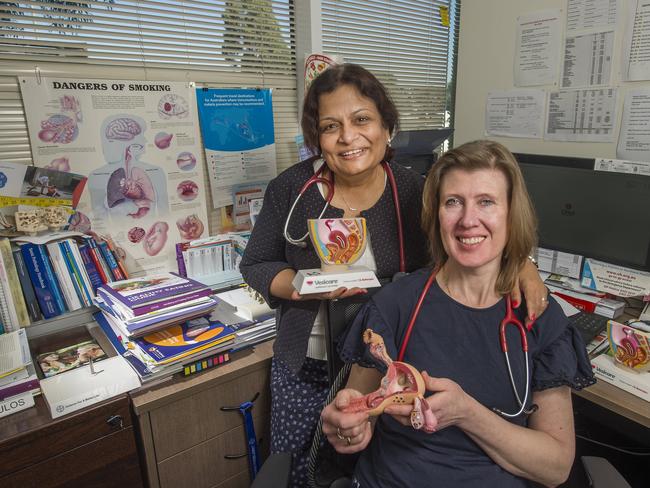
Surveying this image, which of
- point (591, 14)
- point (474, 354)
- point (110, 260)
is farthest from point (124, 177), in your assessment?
point (591, 14)

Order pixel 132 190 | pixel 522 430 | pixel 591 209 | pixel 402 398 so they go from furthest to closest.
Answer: pixel 132 190 < pixel 591 209 < pixel 522 430 < pixel 402 398

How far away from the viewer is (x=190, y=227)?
1.93m

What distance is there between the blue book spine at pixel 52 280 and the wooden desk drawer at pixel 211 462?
0.67 meters

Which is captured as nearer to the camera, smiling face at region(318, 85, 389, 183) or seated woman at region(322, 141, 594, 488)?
seated woman at region(322, 141, 594, 488)

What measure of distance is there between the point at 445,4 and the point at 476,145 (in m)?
2.32

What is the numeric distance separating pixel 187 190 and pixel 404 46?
169 cm

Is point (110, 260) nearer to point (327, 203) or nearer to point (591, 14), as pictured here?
point (327, 203)

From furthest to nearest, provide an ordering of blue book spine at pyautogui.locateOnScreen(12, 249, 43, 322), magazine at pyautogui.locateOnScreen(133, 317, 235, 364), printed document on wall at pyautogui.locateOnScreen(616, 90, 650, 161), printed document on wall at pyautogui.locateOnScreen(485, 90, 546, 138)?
printed document on wall at pyautogui.locateOnScreen(485, 90, 546, 138) < printed document on wall at pyautogui.locateOnScreen(616, 90, 650, 161) < blue book spine at pyautogui.locateOnScreen(12, 249, 43, 322) < magazine at pyautogui.locateOnScreen(133, 317, 235, 364)

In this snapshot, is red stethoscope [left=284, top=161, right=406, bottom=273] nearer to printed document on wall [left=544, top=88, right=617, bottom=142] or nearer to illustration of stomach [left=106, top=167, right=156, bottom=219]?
illustration of stomach [left=106, top=167, right=156, bottom=219]

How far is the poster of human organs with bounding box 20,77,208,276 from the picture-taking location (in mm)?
1564

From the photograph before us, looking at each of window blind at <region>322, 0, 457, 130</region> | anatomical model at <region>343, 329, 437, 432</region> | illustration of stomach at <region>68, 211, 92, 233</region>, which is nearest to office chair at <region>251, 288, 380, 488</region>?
anatomical model at <region>343, 329, 437, 432</region>

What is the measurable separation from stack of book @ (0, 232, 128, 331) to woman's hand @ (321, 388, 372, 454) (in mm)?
1116

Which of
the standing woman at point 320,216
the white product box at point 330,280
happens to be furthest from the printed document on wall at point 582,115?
the white product box at point 330,280

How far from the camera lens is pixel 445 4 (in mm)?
2900
